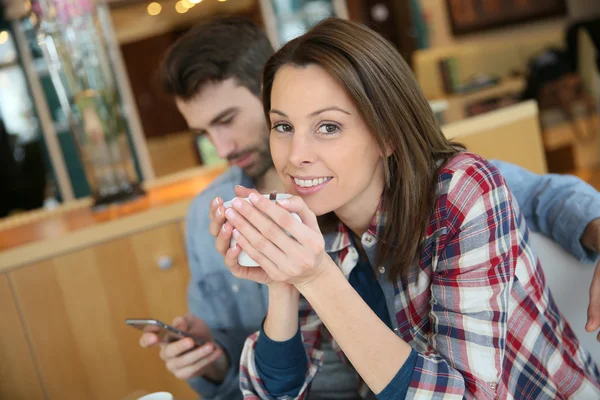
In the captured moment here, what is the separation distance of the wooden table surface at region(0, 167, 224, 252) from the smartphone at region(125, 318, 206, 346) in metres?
0.91

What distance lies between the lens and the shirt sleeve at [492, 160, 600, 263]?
1.19 meters

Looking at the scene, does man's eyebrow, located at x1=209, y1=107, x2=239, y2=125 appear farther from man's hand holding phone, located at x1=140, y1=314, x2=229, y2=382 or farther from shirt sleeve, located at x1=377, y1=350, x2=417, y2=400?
shirt sleeve, located at x1=377, y1=350, x2=417, y2=400

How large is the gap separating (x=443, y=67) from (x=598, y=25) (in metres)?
1.43

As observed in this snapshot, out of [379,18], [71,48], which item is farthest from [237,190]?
[379,18]

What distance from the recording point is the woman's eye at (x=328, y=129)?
40.4 inches

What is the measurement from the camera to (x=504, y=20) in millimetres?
6793

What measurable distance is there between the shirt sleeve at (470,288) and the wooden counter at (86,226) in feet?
4.11

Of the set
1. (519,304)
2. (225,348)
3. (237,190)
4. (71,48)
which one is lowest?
(225,348)

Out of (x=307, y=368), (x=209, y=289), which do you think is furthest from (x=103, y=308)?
(x=307, y=368)

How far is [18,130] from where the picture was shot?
5559 millimetres

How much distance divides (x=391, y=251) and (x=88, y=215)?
153cm

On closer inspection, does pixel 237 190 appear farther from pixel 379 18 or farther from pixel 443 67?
pixel 379 18

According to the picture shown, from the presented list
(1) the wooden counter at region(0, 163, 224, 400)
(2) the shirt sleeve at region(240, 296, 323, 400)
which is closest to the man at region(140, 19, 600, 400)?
(2) the shirt sleeve at region(240, 296, 323, 400)

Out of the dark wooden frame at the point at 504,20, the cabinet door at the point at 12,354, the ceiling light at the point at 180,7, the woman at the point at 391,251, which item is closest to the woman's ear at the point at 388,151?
the woman at the point at 391,251
